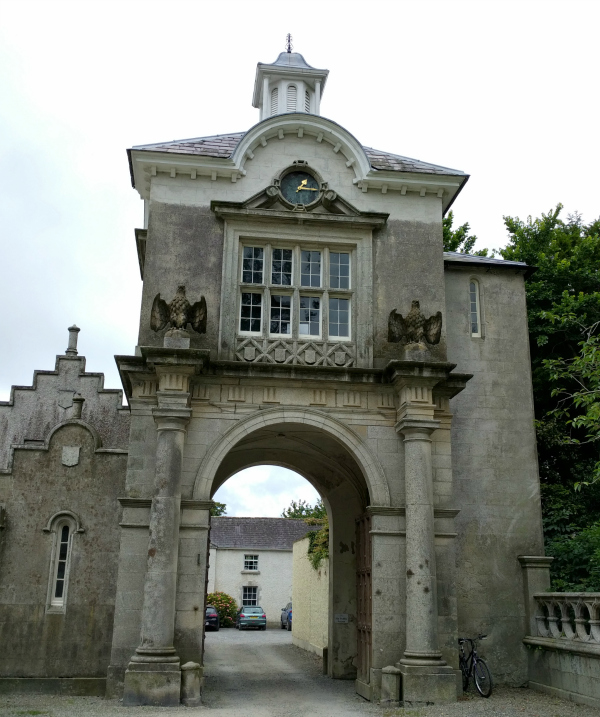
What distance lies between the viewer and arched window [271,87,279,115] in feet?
64.4

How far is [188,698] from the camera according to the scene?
11.4 metres

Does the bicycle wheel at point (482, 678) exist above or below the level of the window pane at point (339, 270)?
below

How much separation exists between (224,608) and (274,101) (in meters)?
30.3

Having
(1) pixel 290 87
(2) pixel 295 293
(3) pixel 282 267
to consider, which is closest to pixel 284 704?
(2) pixel 295 293

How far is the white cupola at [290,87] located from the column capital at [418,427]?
32.7 ft

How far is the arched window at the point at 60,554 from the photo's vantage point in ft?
45.1

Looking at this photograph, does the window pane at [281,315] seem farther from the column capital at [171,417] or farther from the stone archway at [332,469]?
the column capital at [171,417]

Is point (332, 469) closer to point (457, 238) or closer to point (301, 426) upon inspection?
point (301, 426)

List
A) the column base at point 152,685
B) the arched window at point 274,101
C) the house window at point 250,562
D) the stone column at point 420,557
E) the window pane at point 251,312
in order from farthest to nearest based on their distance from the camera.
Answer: the house window at point 250,562, the arched window at point 274,101, the window pane at point 251,312, the stone column at point 420,557, the column base at point 152,685

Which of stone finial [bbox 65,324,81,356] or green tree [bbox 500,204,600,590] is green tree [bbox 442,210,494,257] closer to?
green tree [bbox 500,204,600,590]

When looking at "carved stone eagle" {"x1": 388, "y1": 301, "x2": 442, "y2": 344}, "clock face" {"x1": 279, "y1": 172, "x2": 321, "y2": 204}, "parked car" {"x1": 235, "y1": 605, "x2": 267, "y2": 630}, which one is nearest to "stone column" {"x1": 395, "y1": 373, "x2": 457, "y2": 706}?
"carved stone eagle" {"x1": 388, "y1": 301, "x2": 442, "y2": 344}

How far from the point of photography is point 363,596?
48.6ft

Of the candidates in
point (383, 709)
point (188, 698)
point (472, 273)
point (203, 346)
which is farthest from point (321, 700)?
point (472, 273)

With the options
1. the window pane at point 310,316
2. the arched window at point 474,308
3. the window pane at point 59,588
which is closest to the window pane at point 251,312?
the window pane at point 310,316
